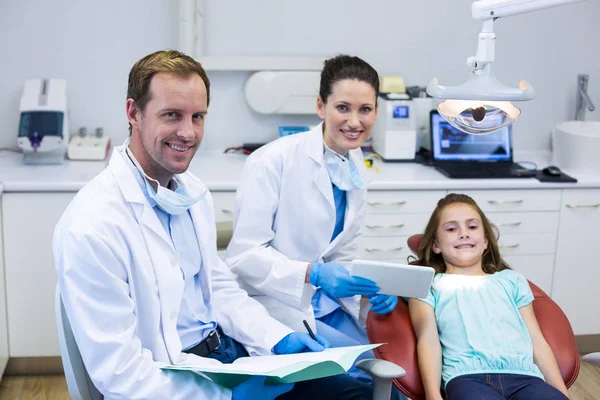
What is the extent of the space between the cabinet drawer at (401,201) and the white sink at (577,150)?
2.17 ft

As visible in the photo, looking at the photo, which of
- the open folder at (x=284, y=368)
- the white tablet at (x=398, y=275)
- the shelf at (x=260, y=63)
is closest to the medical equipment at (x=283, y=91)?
the shelf at (x=260, y=63)

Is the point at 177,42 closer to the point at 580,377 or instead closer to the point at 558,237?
the point at 558,237

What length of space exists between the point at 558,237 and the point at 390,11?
50.1 inches

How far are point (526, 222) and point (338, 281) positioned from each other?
4.74 feet

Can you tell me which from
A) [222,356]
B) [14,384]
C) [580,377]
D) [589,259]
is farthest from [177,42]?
[580,377]

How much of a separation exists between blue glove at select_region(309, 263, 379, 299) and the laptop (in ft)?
4.29

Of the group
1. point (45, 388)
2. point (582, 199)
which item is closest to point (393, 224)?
point (582, 199)

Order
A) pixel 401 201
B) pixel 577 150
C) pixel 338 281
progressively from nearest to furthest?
1. pixel 338 281
2. pixel 401 201
3. pixel 577 150

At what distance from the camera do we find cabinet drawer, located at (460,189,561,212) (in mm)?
3168

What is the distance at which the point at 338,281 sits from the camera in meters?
2.07

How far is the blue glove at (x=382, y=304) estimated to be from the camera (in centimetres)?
215

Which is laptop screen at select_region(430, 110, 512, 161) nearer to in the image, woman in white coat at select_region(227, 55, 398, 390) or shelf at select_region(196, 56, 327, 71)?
shelf at select_region(196, 56, 327, 71)

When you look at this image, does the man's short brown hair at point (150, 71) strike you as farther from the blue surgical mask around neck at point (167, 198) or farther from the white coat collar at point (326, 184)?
the white coat collar at point (326, 184)

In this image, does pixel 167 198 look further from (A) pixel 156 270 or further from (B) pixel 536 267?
(B) pixel 536 267
